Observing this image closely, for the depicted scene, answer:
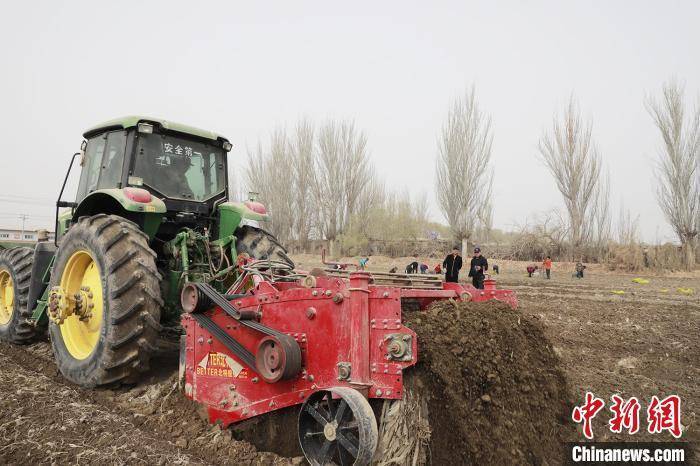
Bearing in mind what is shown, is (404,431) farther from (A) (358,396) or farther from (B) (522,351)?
(B) (522,351)

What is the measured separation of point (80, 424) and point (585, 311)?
8.82 meters

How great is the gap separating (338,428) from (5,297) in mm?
6041

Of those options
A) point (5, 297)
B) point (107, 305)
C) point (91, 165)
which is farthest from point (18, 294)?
point (107, 305)

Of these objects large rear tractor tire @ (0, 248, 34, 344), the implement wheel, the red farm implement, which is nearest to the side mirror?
large rear tractor tire @ (0, 248, 34, 344)

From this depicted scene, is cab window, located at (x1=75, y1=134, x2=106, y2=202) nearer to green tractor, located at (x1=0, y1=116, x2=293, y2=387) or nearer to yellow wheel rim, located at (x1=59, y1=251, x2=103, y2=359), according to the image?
green tractor, located at (x1=0, y1=116, x2=293, y2=387)

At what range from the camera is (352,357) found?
295 cm

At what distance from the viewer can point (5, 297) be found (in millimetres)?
6871

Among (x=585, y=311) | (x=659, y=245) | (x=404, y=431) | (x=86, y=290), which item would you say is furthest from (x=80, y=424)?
(x=659, y=245)

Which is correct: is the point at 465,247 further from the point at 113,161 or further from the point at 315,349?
the point at 315,349

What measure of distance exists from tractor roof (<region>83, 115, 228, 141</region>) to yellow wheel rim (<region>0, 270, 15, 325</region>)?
2.42m

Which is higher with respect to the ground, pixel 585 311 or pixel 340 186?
pixel 340 186

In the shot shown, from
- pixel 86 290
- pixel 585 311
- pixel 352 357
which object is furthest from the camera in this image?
pixel 585 311

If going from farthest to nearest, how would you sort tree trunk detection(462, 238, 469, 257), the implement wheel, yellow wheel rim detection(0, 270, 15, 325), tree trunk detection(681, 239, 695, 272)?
tree trunk detection(462, 238, 469, 257) < tree trunk detection(681, 239, 695, 272) < yellow wheel rim detection(0, 270, 15, 325) < the implement wheel

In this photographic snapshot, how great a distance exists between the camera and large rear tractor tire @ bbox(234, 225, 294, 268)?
17.6ft
